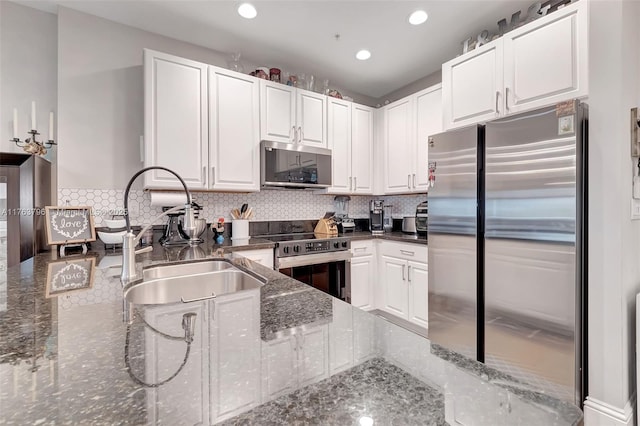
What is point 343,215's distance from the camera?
3621 millimetres

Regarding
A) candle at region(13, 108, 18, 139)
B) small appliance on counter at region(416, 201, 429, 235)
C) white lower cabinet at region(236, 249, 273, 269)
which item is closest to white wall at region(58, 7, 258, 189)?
candle at region(13, 108, 18, 139)

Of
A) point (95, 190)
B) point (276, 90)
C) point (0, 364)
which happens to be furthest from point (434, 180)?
point (95, 190)

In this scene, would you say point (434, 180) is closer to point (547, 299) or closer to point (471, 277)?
point (471, 277)

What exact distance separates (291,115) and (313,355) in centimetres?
265

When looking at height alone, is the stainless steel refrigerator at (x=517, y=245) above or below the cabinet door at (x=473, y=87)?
below

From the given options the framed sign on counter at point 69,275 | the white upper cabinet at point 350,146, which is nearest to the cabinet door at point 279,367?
the framed sign on counter at point 69,275

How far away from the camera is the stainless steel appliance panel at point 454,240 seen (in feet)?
6.31

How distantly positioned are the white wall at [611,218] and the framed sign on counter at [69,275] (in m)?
2.24

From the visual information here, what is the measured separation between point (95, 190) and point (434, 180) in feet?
8.76

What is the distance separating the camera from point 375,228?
351cm

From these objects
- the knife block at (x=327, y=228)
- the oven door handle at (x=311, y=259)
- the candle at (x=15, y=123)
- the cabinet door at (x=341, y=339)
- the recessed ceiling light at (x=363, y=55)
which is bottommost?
the oven door handle at (x=311, y=259)

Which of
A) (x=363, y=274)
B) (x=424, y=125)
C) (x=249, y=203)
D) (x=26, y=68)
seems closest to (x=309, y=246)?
(x=363, y=274)

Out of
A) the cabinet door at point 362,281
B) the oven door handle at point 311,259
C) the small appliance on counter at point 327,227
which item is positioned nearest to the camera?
the oven door handle at point 311,259

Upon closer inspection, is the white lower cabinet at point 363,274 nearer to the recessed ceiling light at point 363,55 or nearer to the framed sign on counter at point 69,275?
the recessed ceiling light at point 363,55
